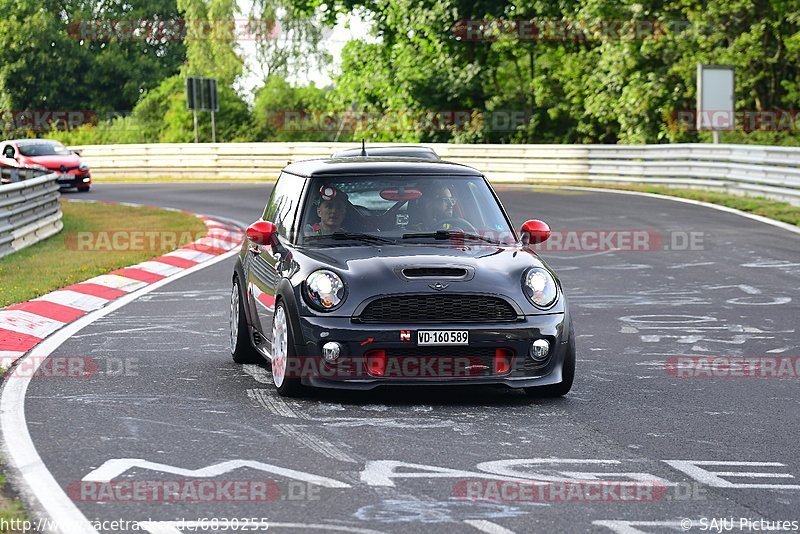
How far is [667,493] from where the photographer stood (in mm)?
6098

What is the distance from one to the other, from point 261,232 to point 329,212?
477 millimetres

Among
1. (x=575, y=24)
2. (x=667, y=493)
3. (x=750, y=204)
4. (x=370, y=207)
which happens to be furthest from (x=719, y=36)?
(x=667, y=493)

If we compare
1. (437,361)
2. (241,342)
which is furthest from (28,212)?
(437,361)

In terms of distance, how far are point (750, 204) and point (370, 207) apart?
1629cm

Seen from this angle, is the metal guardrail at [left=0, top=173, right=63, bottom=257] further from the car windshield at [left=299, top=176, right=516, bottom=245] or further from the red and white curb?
the car windshield at [left=299, top=176, right=516, bottom=245]

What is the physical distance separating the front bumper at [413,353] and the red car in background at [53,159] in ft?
92.0

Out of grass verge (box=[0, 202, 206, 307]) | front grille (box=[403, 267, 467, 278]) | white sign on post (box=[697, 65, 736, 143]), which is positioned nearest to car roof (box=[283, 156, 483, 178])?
front grille (box=[403, 267, 467, 278])

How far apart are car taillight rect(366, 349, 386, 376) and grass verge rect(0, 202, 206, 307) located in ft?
19.8

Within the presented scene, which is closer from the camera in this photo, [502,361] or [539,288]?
[502,361]

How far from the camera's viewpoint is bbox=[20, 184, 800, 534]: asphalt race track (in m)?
5.84

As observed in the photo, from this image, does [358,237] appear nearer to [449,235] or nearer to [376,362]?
[449,235]

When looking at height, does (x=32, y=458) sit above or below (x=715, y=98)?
below

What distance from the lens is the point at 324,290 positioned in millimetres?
8359

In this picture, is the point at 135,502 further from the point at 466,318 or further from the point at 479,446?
the point at 466,318
